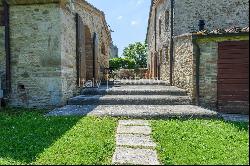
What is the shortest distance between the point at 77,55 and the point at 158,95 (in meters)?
3.46

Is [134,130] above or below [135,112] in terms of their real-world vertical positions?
below

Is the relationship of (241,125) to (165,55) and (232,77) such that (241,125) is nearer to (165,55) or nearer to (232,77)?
(232,77)

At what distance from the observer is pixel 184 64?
1133 cm

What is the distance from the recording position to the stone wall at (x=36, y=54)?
9609 millimetres

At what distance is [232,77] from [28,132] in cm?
649

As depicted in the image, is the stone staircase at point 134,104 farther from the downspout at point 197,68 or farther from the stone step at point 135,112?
the downspout at point 197,68

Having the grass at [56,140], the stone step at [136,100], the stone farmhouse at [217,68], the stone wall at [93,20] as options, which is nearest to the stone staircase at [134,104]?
the stone step at [136,100]

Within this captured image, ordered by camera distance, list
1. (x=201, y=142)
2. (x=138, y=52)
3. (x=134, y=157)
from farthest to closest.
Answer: (x=138, y=52) < (x=201, y=142) < (x=134, y=157)

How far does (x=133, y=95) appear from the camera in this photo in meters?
11.1

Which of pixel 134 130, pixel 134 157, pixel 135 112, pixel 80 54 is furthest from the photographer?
pixel 80 54

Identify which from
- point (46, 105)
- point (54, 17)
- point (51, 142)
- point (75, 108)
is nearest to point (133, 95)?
point (75, 108)

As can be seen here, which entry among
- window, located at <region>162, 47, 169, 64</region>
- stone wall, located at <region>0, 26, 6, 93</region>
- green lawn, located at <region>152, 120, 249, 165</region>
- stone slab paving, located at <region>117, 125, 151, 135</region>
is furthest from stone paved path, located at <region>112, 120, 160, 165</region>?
window, located at <region>162, 47, 169, 64</region>

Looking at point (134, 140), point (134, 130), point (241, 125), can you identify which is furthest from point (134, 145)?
point (241, 125)

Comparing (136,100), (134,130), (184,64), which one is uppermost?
(184,64)
